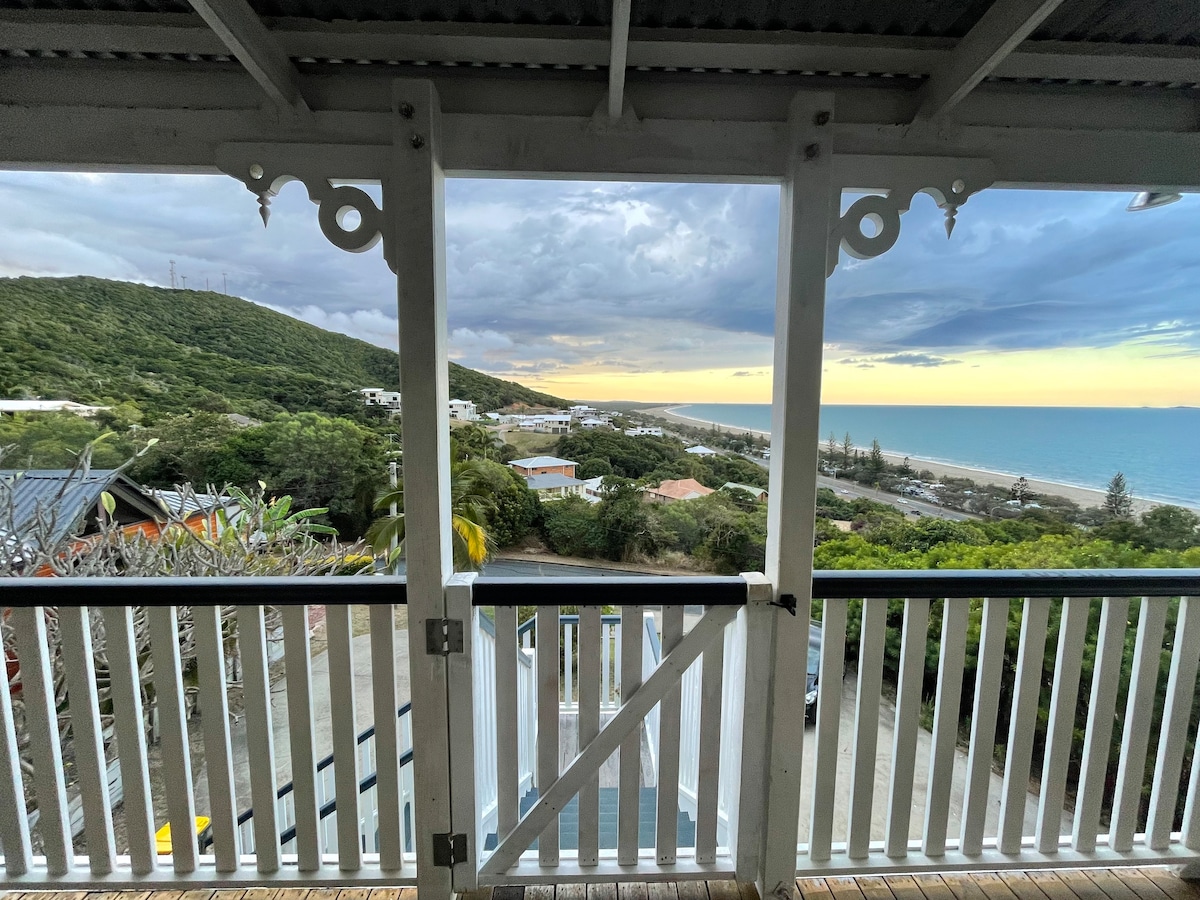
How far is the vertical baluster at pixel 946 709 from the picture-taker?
139 cm

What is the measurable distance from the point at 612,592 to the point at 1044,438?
151 centimetres

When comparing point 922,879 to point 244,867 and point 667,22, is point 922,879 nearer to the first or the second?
point 244,867

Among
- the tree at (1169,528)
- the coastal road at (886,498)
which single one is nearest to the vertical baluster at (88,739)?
the coastal road at (886,498)

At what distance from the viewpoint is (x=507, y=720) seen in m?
1.37

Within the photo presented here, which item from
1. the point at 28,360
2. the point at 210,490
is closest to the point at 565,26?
the point at 210,490

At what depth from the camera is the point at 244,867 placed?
1381 millimetres

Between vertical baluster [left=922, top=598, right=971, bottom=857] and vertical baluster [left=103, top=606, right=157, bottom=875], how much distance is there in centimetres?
225

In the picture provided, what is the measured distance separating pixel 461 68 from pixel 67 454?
216 cm

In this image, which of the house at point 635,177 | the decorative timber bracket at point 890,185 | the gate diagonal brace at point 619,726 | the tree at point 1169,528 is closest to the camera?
the house at point 635,177

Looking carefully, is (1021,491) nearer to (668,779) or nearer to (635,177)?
(668,779)

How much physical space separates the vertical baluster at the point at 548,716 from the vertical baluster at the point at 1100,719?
5.26 feet

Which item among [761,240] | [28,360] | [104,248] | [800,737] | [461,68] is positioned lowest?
[800,737]

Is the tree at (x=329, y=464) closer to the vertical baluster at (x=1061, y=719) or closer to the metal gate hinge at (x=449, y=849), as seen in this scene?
the metal gate hinge at (x=449, y=849)

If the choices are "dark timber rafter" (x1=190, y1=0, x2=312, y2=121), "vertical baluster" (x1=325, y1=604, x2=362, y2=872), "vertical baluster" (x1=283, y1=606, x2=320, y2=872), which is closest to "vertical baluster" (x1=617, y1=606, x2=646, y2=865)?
"vertical baluster" (x1=325, y1=604, x2=362, y2=872)
